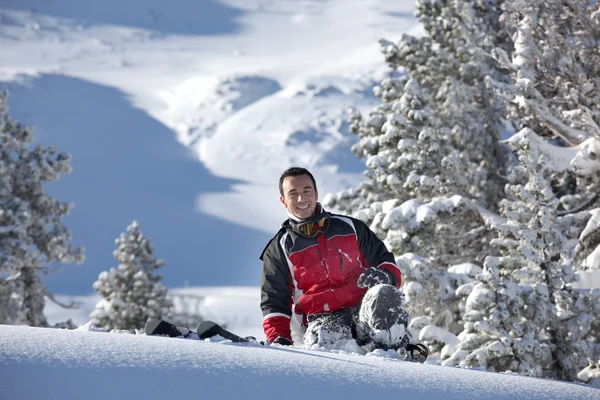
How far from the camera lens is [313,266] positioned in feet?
20.7

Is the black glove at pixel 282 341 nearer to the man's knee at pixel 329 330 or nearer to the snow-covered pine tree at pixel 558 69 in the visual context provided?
the man's knee at pixel 329 330

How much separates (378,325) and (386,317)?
79mm

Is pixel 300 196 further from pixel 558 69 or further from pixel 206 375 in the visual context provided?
pixel 558 69

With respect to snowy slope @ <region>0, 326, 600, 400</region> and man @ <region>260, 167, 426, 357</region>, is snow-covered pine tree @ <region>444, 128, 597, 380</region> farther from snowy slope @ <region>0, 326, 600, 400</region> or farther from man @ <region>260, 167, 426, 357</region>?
snowy slope @ <region>0, 326, 600, 400</region>

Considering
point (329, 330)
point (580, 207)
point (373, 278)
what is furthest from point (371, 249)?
point (580, 207)

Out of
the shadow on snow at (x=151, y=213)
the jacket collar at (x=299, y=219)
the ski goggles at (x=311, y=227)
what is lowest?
the ski goggles at (x=311, y=227)

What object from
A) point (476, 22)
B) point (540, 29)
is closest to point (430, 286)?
point (540, 29)

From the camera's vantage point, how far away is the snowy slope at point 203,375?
10.5 feet

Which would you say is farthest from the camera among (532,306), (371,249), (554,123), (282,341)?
(554,123)

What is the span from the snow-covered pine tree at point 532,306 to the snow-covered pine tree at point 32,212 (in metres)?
13.7

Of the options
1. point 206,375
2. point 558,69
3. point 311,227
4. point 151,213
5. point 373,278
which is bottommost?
point 206,375

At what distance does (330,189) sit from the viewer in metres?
152

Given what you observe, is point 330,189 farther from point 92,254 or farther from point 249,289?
point 92,254

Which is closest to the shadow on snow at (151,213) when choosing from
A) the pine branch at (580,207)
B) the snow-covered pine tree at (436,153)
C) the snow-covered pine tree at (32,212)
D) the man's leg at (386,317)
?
the snow-covered pine tree at (32,212)
